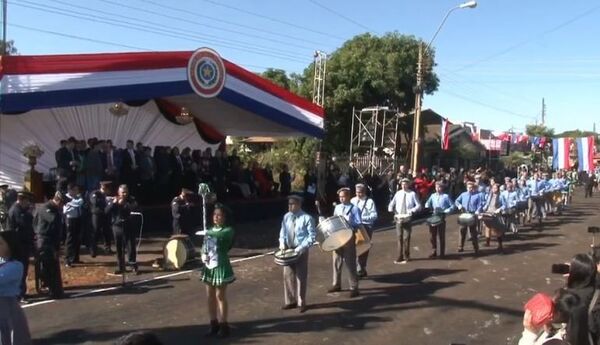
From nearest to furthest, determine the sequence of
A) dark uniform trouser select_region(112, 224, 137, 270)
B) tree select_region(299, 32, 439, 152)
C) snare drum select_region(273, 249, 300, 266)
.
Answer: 1. snare drum select_region(273, 249, 300, 266)
2. dark uniform trouser select_region(112, 224, 137, 270)
3. tree select_region(299, 32, 439, 152)

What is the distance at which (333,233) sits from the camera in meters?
11.3

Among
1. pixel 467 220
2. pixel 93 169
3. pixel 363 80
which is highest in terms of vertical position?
pixel 363 80

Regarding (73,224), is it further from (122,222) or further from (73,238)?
(122,222)

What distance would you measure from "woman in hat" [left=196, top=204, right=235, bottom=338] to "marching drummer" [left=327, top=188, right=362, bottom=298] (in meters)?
3.07

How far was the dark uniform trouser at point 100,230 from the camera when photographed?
47.3 feet

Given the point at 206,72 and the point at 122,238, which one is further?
the point at 206,72

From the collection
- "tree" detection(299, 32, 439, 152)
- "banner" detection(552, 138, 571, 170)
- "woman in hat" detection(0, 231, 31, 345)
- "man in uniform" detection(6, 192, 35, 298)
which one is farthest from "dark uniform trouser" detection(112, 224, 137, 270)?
"tree" detection(299, 32, 439, 152)

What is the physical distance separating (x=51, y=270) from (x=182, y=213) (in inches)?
219

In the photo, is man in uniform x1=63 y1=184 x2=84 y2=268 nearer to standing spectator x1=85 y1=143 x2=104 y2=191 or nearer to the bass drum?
the bass drum

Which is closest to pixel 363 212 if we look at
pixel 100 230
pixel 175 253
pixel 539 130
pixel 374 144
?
pixel 175 253

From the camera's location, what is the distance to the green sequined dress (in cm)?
893

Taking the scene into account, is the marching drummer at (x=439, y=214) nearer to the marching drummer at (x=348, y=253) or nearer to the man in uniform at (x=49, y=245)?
the marching drummer at (x=348, y=253)

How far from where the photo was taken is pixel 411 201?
15203mm

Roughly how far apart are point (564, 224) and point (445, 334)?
17.5m
